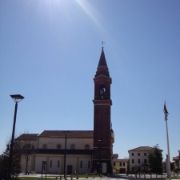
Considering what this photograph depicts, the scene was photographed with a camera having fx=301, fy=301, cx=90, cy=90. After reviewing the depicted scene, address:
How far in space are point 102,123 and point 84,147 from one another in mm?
12537

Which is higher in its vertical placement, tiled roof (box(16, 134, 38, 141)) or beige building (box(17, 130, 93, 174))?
tiled roof (box(16, 134, 38, 141))

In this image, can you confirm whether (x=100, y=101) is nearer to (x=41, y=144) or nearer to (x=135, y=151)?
(x=41, y=144)

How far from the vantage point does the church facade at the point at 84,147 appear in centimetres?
7181

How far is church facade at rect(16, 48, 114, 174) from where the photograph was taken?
71.8m

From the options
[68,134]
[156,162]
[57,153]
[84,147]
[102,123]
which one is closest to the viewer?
[102,123]

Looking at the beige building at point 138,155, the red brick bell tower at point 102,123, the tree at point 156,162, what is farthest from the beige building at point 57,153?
the beige building at point 138,155

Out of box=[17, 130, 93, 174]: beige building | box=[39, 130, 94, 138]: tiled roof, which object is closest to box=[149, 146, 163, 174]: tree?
box=[17, 130, 93, 174]: beige building

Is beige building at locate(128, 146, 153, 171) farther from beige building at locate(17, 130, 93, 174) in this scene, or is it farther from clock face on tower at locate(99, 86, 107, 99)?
clock face on tower at locate(99, 86, 107, 99)

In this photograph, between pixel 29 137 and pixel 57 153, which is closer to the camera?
pixel 57 153

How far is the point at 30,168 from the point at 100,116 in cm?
2300

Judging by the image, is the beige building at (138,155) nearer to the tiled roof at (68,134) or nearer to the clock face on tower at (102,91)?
the tiled roof at (68,134)

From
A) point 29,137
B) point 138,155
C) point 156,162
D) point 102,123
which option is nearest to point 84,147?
point 102,123

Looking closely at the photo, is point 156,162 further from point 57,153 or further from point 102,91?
point 57,153

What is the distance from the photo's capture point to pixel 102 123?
7394cm
